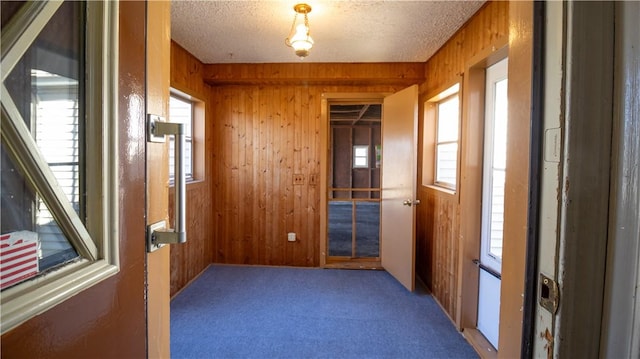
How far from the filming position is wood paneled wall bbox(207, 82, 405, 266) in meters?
3.77

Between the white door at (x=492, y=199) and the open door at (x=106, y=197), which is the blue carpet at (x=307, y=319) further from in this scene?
the open door at (x=106, y=197)

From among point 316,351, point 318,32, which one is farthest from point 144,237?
point 318,32

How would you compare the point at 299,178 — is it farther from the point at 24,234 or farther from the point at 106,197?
the point at 24,234

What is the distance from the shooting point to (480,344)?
7.38 feet

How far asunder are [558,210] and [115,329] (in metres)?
0.81

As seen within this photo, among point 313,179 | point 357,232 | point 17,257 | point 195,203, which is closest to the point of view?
point 17,257

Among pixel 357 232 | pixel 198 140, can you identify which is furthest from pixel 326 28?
pixel 357 232

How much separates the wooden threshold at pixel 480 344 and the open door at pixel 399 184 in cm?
78

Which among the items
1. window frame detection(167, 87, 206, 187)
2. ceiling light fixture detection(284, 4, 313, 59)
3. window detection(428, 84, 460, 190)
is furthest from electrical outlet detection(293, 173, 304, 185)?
ceiling light fixture detection(284, 4, 313, 59)

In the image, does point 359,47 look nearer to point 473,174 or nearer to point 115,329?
point 473,174

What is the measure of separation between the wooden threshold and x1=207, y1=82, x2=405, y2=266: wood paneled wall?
72.2 inches

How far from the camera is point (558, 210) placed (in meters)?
0.52

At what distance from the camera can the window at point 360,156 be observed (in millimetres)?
9898

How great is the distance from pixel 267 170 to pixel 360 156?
647cm
